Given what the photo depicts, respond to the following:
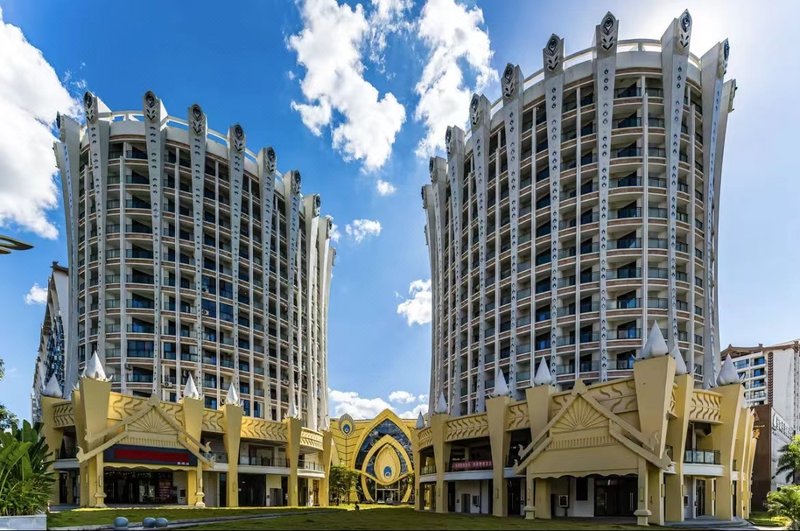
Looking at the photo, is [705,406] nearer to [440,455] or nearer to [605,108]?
[440,455]

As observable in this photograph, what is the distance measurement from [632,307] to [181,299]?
50.9 meters

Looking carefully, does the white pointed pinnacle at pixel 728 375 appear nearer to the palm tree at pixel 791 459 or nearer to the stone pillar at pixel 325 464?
the palm tree at pixel 791 459

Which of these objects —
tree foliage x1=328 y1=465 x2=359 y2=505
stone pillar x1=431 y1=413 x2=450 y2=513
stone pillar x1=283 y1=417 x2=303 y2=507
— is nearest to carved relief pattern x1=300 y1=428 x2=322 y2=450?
stone pillar x1=283 y1=417 x2=303 y2=507

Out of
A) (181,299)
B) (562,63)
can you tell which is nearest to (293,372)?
(181,299)

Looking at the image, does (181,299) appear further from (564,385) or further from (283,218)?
(564,385)

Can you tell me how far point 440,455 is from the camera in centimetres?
5941

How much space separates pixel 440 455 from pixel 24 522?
1466 inches

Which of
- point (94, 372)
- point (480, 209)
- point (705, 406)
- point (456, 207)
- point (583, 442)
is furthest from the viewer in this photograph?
point (456, 207)

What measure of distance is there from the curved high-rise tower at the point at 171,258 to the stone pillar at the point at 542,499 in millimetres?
35486

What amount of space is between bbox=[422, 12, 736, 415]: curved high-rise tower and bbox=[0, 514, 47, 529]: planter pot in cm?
4321

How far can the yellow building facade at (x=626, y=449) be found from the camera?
1601 inches

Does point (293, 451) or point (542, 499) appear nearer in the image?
point (542, 499)

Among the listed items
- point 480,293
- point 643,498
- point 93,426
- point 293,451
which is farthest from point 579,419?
point 93,426

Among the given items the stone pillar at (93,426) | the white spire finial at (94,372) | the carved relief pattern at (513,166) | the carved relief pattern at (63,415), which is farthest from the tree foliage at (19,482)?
the carved relief pattern at (513,166)
